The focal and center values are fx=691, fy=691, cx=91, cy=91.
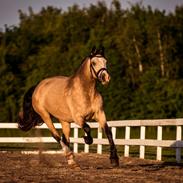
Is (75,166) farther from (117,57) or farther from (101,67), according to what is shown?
(117,57)

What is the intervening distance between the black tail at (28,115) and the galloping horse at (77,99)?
1.28 feet

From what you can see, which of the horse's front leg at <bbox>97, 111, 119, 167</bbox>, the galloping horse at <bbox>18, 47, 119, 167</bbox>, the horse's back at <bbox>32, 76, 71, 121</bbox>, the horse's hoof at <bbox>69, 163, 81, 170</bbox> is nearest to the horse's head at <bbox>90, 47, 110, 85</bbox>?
the galloping horse at <bbox>18, 47, 119, 167</bbox>

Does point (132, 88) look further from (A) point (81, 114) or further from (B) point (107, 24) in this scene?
(A) point (81, 114)

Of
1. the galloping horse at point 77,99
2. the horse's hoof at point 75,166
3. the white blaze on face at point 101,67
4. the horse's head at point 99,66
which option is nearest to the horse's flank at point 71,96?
the galloping horse at point 77,99

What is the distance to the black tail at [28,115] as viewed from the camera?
52.2ft

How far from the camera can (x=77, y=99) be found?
518 inches

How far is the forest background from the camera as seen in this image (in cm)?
4660

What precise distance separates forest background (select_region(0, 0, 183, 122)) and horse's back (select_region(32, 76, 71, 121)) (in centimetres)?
2934

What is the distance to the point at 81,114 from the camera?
12977 mm

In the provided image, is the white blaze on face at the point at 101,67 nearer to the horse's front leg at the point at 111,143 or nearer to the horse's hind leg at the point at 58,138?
the horse's front leg at the point at 111,143

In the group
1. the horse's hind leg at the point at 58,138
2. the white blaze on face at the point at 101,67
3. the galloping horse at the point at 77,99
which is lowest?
the horse's hind leg at the point at 58,138

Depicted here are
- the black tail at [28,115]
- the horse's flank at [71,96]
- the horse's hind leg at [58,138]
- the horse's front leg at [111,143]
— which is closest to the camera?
the horse's front leg at [111,143]

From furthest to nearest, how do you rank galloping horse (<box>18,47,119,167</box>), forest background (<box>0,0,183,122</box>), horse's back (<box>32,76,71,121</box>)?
forest background (<box>0,0,183,122</box>)
horse's back (<box>32,76,71,121</box>)
galloping horse (<box>18,47,119,167</box>)

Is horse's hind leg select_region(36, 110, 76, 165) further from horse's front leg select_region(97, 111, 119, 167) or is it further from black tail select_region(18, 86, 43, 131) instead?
horse's front leg select_region(97, 111, 119, 167)
